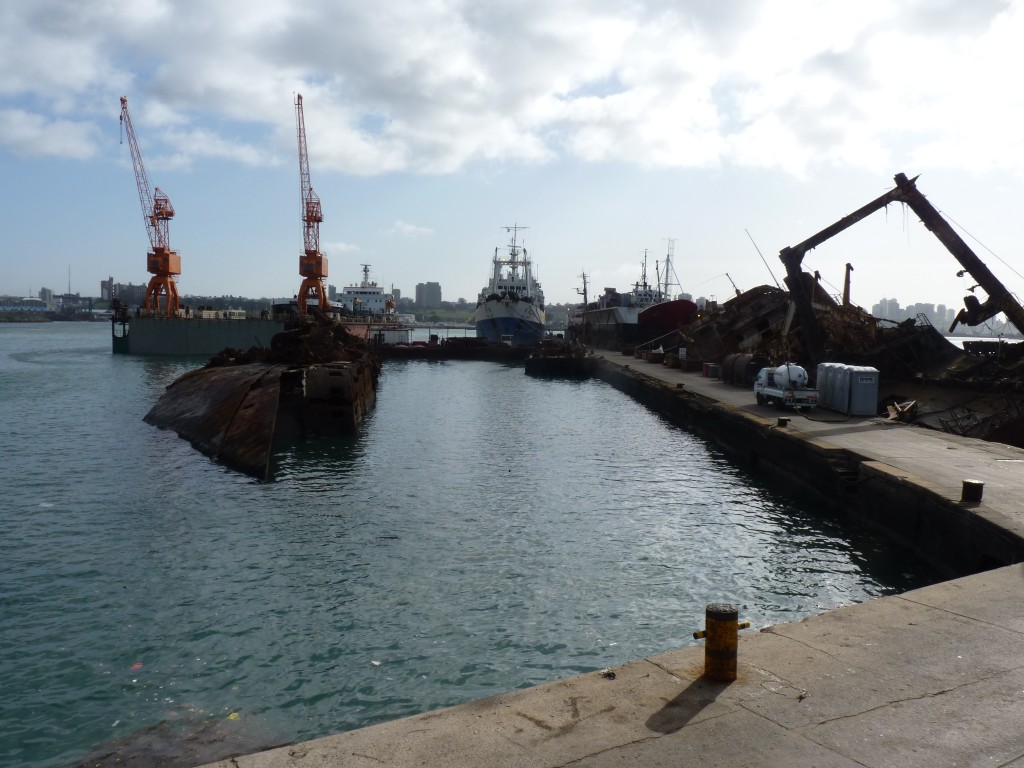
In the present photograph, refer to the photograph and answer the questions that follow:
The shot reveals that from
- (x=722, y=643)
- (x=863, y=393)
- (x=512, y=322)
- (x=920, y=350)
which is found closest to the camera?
(x=722, y=643)

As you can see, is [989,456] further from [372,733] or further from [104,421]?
[104,421]

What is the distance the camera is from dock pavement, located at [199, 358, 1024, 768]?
505 cm

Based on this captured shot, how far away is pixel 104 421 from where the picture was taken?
1164 inches

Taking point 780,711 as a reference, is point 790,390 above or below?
above

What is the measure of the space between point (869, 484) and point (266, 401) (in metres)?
18.3

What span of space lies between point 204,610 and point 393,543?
391 centimetres

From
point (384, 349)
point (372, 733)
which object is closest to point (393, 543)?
point (372, 733)

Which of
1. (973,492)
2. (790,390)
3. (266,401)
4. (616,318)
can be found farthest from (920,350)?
(616,318)

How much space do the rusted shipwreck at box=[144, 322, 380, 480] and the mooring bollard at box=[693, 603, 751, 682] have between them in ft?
50.9

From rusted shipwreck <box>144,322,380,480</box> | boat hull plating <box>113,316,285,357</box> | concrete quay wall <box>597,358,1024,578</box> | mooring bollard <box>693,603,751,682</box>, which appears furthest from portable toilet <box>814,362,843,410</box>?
boat hull plating <box>113,316,285,357</box>

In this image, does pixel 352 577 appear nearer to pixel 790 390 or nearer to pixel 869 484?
pixel 869 484

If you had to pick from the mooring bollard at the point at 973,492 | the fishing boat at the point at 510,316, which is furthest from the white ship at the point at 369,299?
the mooring bollard at the point at 973,492

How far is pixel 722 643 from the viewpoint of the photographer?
616 centimetres

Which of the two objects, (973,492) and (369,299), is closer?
(973,492)
